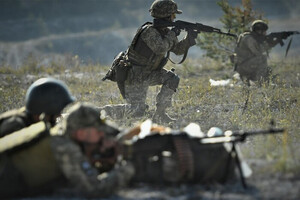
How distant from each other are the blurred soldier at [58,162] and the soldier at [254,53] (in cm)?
730

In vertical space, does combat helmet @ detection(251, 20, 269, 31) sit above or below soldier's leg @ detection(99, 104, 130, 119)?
above

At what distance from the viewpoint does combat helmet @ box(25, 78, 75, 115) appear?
507 cm

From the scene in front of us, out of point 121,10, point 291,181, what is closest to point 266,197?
point 291,181

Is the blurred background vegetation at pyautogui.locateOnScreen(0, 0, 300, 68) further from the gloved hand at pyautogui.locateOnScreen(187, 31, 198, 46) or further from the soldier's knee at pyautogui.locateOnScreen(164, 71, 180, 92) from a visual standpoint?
the soldier's knee at pyautogui.locateOnScreen(164, 71, 180, 92)

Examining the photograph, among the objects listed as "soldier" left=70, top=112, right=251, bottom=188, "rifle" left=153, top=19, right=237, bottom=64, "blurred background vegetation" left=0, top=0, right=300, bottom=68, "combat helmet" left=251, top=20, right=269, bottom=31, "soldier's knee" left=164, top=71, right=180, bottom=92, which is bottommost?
"soldier" left=70, top=112, right=251, bottom=188

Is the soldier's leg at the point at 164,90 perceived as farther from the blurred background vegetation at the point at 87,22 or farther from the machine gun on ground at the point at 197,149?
the blurred background vegetation at the point at 87,22

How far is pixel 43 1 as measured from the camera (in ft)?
108

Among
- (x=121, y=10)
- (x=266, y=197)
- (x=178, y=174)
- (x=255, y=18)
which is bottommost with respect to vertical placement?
(x=266, y=197)

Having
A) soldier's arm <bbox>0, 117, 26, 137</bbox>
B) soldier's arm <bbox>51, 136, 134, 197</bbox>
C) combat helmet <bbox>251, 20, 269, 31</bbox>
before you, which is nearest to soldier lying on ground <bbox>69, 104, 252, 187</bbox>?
soldier's arm <bbox>51, 136, 134, 197</bbox>

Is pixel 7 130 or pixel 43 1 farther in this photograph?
pixel 43 1

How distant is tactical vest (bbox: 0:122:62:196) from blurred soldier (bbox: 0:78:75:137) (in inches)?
23.8

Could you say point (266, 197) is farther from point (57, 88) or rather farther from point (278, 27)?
point (278, 27)

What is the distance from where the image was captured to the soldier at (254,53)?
11234 mm

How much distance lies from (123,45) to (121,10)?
742cm
